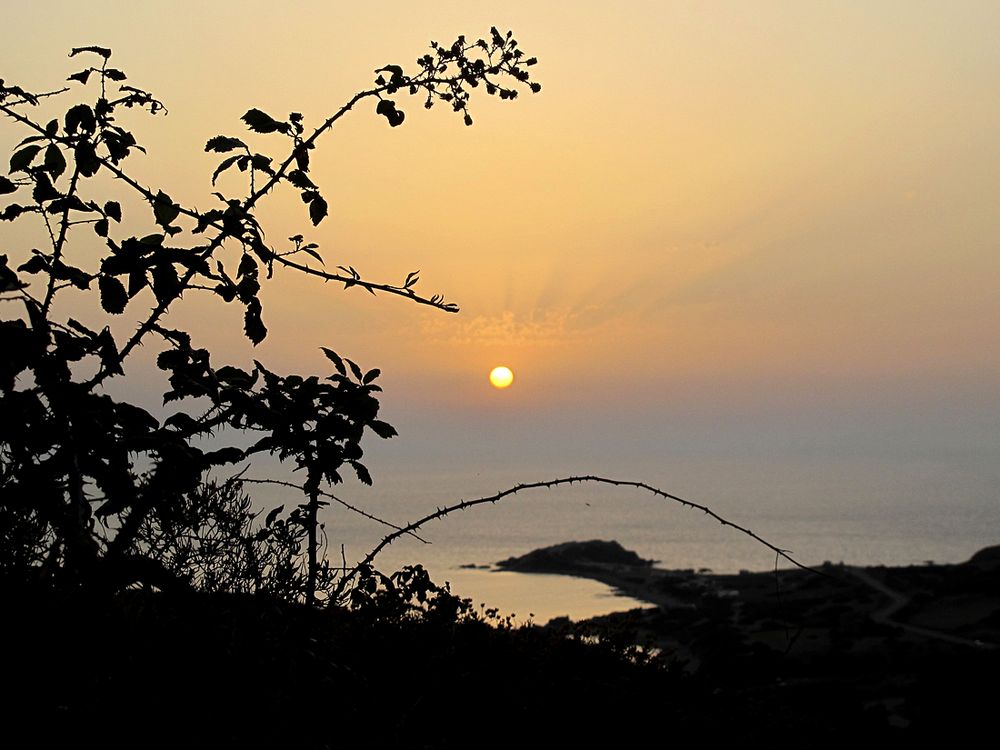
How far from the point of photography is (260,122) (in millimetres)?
3396

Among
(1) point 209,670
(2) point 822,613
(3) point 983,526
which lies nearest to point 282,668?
(1) point 209,670

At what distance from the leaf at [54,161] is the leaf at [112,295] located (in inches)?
20.6

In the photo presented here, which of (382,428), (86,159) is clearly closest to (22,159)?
(86,159)

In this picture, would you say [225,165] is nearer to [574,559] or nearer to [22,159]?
[22,159]

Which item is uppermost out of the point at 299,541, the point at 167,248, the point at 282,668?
the point at 167,248

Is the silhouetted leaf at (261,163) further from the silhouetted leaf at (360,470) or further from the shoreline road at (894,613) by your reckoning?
the shoreline road at (894,613)

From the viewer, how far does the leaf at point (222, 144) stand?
3418mm

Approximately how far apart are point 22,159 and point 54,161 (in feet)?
0.36

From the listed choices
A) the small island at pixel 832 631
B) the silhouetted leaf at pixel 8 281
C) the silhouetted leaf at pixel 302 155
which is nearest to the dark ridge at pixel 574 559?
the small island at pixel 832 631

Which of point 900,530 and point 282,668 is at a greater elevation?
point 900,530

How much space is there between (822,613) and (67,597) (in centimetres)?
5845

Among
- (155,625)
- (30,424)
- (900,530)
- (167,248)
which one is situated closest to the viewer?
(30,424)

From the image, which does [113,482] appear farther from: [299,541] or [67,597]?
[299,541]

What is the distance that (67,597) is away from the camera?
329 cm
